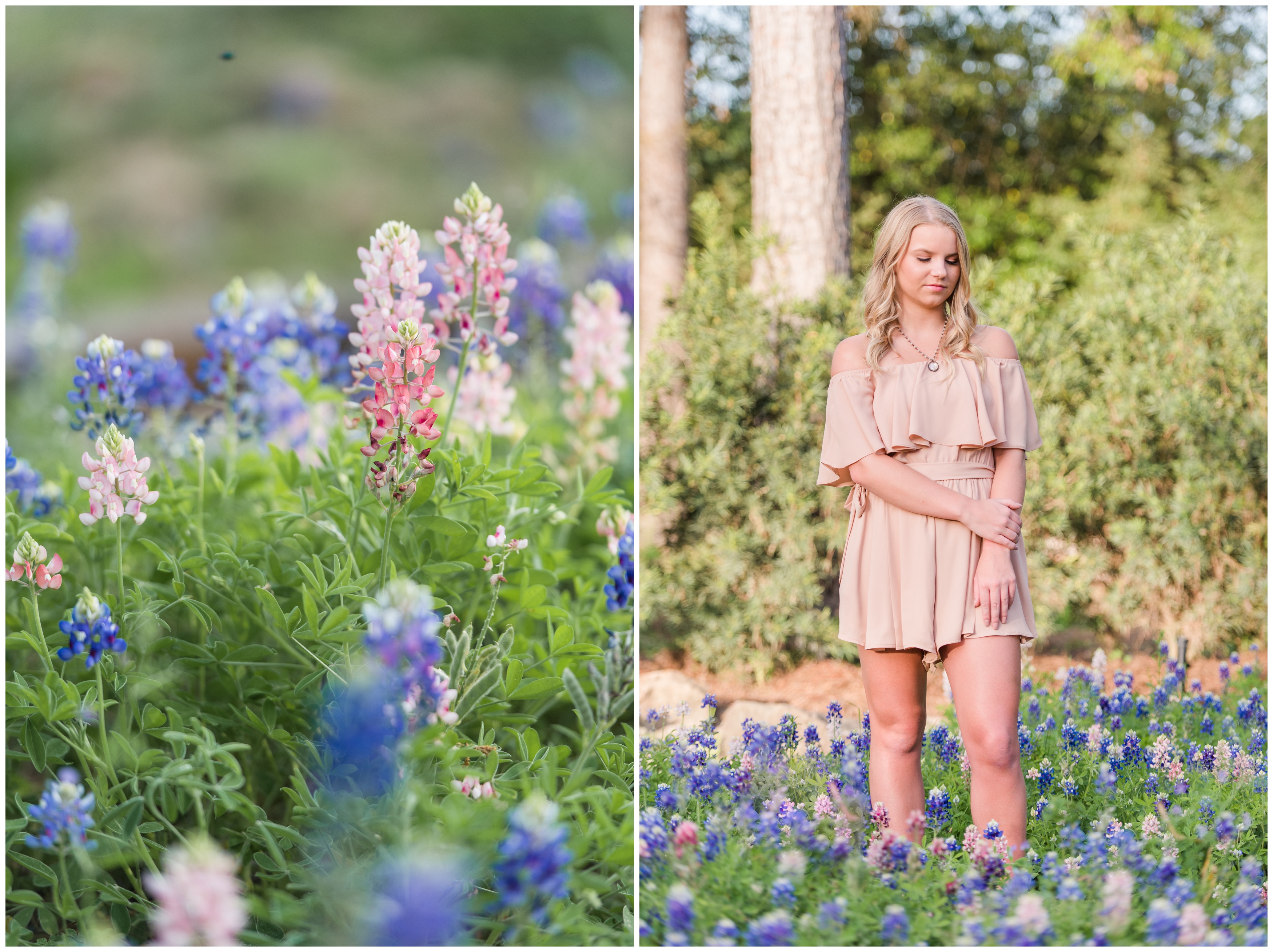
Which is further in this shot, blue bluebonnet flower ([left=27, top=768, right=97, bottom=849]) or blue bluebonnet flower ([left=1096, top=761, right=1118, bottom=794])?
blue bluebonnet flower ([left=1096, top=761, right=1118, bottom=794])

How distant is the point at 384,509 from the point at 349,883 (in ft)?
2.09

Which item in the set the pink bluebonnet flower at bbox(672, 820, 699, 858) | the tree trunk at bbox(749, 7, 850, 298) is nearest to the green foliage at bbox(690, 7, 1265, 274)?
the tree trunk at bbox(749, 7, 850, 298)

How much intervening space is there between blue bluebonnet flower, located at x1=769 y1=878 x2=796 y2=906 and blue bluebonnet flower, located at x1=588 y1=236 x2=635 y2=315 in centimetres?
166

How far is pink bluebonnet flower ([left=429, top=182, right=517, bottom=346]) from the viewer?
175cm

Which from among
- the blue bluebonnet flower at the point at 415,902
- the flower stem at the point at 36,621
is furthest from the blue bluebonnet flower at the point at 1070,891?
the flower stem at the point at 36,621

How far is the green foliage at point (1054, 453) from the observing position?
3.43 meters

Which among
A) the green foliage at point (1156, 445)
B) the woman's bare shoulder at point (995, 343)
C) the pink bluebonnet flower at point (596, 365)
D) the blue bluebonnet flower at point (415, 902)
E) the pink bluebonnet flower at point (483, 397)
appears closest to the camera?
the blue bluebonnet flower at point (415, 902)

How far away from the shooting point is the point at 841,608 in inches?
78.0

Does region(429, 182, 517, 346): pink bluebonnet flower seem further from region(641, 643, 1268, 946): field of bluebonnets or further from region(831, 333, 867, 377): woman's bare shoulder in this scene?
region(641, 643, 1268, 946): field of bluebonnets

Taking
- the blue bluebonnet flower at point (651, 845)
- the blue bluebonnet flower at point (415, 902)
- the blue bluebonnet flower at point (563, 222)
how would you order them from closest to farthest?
the blue bluebonnet flower at point (415, 902) → the blue bluebonnet flower at point (651, 845) → the blue bluebonnet flower at point (563, 222)

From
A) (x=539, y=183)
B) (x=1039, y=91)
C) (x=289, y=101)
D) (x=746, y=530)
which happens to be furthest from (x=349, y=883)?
(x=1039, y=91)

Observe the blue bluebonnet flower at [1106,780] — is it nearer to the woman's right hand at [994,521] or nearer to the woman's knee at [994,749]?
the woman's knee at [994,749]

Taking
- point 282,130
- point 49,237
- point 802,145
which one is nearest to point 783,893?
point 802,145

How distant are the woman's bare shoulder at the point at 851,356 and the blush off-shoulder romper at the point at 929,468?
0.07 feet
